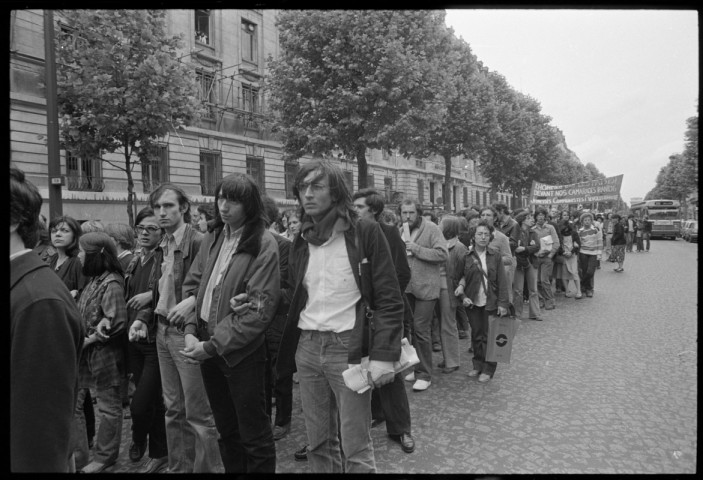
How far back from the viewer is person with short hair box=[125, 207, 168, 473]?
3361 mm

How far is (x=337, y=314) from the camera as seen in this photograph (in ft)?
8.38

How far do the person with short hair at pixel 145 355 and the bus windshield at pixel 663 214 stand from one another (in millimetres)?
42937

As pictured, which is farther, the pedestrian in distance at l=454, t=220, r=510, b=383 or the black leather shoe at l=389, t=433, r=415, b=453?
the pedestrian in distance at l=454, t=220, r=510, b=383

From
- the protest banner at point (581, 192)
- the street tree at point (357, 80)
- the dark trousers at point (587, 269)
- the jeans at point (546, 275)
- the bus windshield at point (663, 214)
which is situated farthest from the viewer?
the bus windshield at point (663, 214)

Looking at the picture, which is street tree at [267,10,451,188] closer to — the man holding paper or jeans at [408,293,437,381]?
the man holding paper

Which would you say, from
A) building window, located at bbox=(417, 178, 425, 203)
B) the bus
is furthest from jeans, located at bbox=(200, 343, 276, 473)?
the bus

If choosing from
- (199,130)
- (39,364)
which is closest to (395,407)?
(39,364)

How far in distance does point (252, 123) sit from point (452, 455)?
2357 centimetres

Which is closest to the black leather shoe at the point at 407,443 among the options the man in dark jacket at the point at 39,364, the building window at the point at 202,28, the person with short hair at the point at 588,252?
the man in dark jacket at the point at 39,364

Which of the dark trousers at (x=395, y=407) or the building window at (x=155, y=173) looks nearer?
the dark trousers at (x=395, y=407)

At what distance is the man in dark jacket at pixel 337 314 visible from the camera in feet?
8.18

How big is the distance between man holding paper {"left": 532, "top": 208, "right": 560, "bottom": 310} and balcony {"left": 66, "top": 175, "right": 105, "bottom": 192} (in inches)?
610

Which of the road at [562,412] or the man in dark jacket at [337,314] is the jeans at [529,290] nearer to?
the road at [562,412]

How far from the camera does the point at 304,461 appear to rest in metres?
3.57
